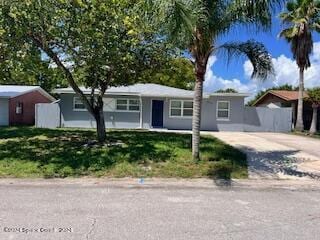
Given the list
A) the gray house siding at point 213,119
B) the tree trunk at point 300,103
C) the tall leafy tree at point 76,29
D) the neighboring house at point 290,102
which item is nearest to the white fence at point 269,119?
the tree trunk at point 300,103

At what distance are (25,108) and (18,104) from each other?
1288mm

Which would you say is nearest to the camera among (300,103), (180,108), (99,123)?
(99,123)

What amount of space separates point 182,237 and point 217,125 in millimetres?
23512

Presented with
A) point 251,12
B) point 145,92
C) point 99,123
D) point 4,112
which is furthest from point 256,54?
point 4,112

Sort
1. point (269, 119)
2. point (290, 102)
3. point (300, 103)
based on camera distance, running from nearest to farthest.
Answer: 1. point (269, 119)
2. point (300, 103)
3. point (290, 102)

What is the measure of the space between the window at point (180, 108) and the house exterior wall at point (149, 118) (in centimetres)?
28

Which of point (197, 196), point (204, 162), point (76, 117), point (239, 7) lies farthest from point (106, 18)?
point (76, 117)

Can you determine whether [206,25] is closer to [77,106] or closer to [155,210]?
[155,210]

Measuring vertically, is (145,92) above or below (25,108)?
above

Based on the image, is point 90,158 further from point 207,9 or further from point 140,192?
point 207,9

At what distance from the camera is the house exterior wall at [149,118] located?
28.1 meters

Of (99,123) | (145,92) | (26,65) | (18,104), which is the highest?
(26,65)

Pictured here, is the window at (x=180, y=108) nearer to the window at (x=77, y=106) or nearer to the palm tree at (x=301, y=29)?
the window at (x=77, y=106)

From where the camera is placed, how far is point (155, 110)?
2894cm
